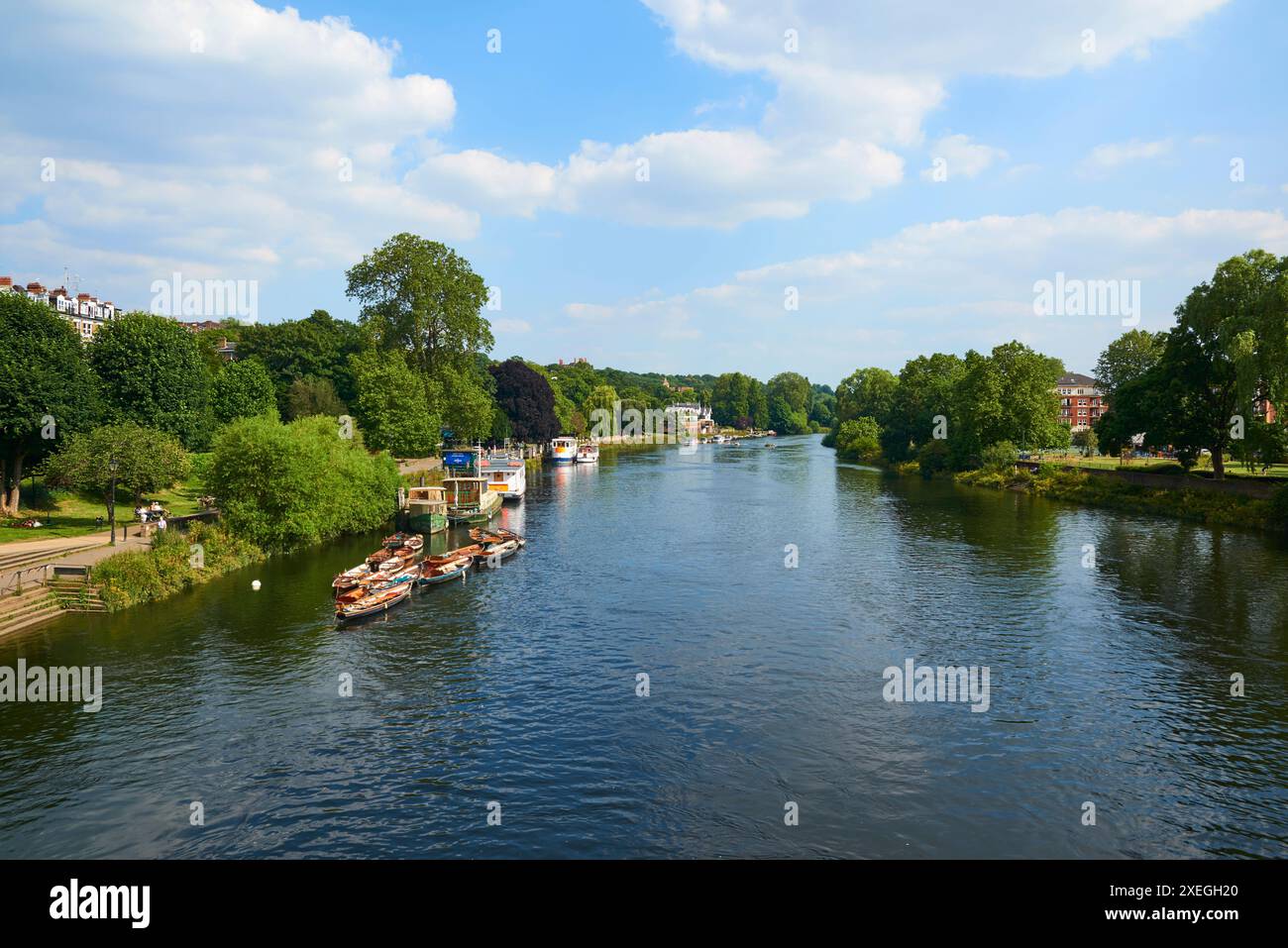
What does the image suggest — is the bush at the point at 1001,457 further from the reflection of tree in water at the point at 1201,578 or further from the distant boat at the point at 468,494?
the distant boat at the point at 468,494

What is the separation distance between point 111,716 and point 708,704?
2166 centimetres

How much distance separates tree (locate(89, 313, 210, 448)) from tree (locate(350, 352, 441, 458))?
1857 cm

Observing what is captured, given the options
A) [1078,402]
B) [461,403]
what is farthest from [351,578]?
[1078,402]

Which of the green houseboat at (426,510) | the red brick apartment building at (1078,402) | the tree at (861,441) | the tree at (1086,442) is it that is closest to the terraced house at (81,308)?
the green houseboat at (426,510)

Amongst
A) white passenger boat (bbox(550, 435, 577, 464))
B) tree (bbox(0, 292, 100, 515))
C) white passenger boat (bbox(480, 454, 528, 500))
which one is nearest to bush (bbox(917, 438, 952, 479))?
white passenger boat (bbox(550, 435, 577, 464))

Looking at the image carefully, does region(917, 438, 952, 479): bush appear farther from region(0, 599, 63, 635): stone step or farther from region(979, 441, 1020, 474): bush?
region(0, 599, 63, 635): stone step

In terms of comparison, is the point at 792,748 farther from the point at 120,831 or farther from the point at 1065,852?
the point at 120,831

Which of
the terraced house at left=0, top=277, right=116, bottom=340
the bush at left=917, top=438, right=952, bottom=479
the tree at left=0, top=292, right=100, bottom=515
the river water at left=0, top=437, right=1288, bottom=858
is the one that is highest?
the terraced house at left=0, top=277, right=116, bottom=340

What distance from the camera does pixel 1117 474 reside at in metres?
86.9

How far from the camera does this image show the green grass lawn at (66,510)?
5062 cm

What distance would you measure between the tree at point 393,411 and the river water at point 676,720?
33.8 m

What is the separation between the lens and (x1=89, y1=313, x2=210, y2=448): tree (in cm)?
6425

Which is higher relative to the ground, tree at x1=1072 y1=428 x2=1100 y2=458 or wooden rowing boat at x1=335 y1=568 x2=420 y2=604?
tree at x1=1072 y1=428 x2=1100 y2=458
